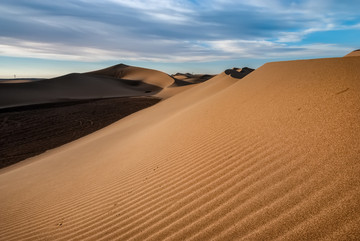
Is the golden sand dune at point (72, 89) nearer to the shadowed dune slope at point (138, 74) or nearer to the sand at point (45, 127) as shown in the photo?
the shadowed dune slope at point (138, 74)

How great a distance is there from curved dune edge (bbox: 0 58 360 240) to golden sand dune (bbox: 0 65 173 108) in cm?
2476

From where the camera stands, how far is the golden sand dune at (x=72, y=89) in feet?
94.3

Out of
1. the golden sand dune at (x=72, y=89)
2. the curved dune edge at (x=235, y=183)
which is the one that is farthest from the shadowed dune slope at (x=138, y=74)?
the curved dune edge at (x=235, y=183)

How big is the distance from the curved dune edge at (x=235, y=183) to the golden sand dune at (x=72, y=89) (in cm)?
2476

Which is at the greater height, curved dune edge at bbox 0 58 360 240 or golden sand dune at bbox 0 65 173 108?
golden sand dune at bbox 0 65 173 108

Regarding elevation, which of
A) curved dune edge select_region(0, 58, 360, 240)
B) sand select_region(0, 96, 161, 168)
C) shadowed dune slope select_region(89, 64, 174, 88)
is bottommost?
sand select_region(0, 96, 161, 168)

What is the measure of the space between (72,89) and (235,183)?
44.1m

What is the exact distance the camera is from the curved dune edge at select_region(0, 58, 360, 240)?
77.6 inches

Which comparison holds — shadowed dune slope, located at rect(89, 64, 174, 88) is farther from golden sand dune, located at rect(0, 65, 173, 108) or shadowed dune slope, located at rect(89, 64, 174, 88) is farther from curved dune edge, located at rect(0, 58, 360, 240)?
curved dune edge, located at rect(0, 58, 360, 240)

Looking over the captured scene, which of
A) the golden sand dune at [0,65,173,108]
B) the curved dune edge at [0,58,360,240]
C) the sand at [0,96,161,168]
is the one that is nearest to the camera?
the curved dune edge at [0,58,360,240]

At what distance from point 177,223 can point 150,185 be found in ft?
3.86

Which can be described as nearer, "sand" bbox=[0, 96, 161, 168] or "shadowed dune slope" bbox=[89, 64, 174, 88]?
"sand" bbox=[0, 96, 161, 168]

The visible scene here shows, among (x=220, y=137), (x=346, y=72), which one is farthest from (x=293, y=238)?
(x=346, y=72)

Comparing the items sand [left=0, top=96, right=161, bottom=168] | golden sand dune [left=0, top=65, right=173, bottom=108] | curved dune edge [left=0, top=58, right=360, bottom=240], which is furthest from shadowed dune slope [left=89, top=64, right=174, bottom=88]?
curved dune edge [left=0, top=58, right=360, bottom=240]
